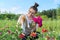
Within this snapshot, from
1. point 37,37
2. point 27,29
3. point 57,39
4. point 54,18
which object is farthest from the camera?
point 54,18

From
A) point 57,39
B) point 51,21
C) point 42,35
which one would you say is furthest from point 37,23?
point 51,21

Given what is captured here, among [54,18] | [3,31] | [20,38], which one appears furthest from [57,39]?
[54,18]

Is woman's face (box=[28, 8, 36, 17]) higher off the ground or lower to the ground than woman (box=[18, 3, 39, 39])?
higher

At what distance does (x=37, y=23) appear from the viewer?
3424 mm

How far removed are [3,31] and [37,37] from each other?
504mm

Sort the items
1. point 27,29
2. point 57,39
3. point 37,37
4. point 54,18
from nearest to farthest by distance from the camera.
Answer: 1. point 57,39
2. point 37,37
3. point 27,29
4. point 54,18

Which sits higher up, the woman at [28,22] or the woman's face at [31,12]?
the woman's face at [31,12]

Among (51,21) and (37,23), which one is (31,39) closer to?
(37,23)

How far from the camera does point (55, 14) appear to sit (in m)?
4.37

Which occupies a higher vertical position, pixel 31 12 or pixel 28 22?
pixel 31 12

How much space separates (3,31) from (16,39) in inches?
9.8

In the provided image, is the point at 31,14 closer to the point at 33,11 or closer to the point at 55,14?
the point at 33,11

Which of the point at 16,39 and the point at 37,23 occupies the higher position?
the point at 37,23

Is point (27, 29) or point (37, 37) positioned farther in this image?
point (27, 29)
